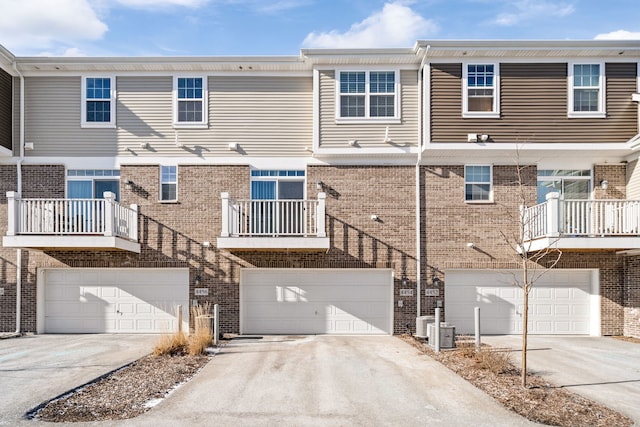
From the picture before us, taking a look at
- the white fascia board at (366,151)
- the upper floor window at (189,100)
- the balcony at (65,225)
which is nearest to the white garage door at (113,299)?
the balcony at (65,225)

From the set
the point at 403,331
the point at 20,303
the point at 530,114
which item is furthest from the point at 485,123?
the point at 20,303

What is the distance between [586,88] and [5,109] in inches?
651

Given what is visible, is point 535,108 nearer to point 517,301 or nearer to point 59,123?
point 517,301

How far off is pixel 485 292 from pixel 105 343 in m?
10.5

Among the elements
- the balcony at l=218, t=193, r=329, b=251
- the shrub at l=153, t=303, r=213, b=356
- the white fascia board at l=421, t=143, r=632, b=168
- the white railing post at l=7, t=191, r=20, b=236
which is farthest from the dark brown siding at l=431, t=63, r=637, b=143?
the white railing post at l=7, t=191, r=20, b=236

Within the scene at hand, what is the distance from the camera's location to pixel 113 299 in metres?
16.1

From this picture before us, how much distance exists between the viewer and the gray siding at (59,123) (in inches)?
640

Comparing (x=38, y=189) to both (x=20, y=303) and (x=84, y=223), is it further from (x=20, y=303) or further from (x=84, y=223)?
(x=20, y=303)

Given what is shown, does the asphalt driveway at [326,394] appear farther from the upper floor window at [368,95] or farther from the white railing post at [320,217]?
the upper floor window at [368,95]

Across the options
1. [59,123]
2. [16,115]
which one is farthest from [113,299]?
[16,115]

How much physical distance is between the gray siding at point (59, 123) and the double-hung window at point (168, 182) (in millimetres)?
1619

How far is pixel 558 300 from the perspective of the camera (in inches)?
632

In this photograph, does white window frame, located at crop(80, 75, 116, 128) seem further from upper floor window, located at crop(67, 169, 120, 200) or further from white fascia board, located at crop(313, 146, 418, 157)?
white fascia board, located at crop(313, 146, 418, 157)

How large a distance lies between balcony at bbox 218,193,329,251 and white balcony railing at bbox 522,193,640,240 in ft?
17.9
